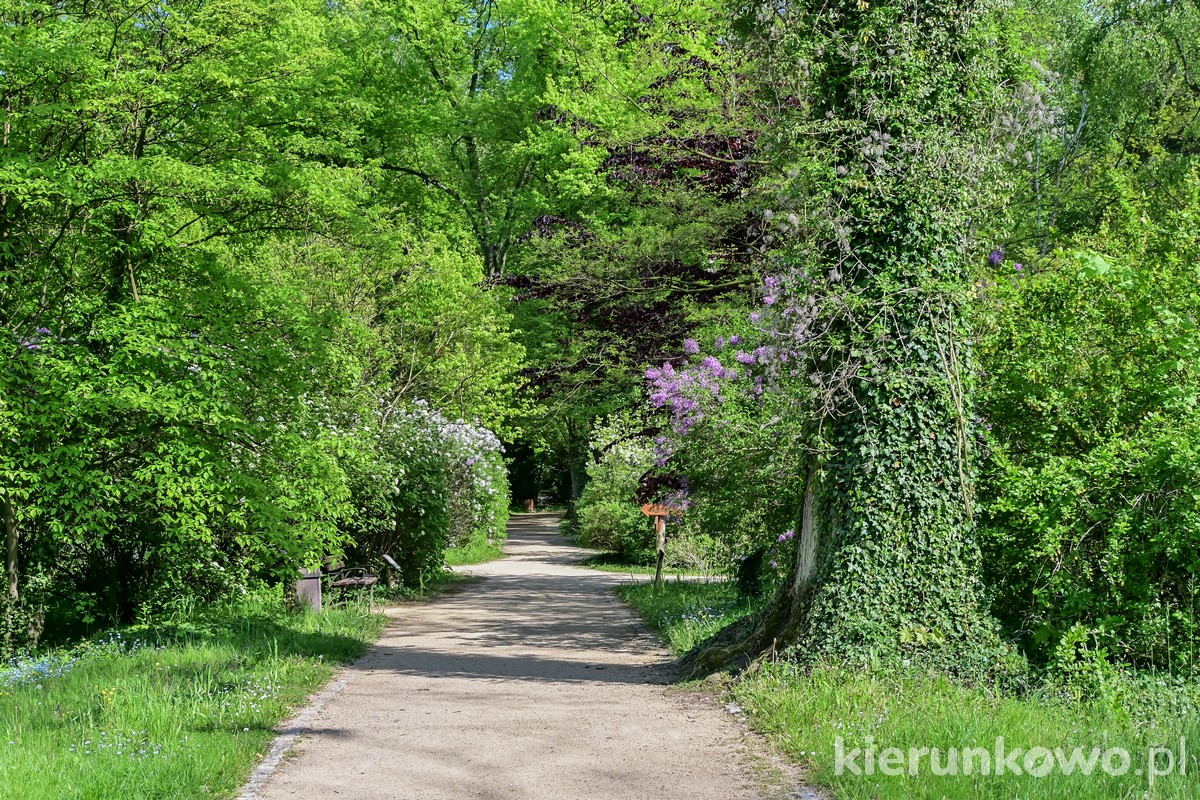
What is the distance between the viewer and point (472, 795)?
6.04m

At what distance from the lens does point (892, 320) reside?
8.77 metres

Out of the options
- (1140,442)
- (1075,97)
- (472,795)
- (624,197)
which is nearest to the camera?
(472,795)

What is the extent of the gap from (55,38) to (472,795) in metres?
8.77

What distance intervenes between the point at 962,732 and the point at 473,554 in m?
22.0

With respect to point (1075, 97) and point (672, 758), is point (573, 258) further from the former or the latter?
point (1075, 97)

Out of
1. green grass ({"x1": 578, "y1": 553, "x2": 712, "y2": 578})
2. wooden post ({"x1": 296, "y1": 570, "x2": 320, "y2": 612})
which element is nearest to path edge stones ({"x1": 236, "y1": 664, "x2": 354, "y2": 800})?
wooden post ({"x1": 296, "y1": 570, "x2": 320, "y2": 612})

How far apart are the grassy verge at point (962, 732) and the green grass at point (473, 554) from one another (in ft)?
Result: 58.8

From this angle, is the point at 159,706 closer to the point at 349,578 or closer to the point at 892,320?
the point at 892,320

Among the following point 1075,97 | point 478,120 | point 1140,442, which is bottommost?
point 1140,442

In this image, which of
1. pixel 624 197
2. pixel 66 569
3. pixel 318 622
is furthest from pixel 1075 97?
pixel 66 569

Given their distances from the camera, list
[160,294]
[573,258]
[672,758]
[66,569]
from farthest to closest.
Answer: [573,258]
[66,569]
[160,294]
[672,758]

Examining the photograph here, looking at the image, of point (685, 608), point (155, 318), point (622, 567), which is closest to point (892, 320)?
point (685, 608)

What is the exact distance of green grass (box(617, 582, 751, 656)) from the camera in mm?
12461

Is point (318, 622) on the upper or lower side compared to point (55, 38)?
lower
